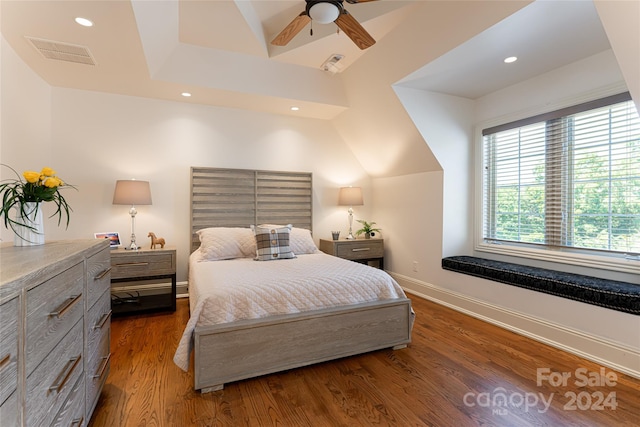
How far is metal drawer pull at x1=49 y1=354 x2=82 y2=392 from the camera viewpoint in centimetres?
106

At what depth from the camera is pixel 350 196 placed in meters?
4.46

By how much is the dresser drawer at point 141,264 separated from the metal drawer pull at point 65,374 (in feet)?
6.55

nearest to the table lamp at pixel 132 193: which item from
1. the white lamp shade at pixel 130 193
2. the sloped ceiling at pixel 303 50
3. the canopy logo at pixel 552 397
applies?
the white lamp shade at pixel 130 193

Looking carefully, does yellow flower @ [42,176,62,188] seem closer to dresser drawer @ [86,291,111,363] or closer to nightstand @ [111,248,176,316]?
dresser drawer @ [86,291,111,363]

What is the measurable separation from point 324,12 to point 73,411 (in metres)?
2.49

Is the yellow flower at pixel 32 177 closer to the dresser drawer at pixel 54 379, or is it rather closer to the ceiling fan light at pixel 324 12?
the dresser drawer at pixel 54 379

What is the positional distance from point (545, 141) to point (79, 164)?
5.18 metres

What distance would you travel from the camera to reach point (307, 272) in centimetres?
249

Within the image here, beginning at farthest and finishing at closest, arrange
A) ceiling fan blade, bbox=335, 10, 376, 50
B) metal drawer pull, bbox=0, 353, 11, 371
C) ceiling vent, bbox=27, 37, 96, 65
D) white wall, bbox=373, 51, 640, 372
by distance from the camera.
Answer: white wall, bbox=373, 51, 640, 372 < ceiling vent, bbox=27, 37, 96, 65 < ceiling fan blade, bbox=335, 10, 376, 50 < metal drawer pull, bbox=0, 353, 11, 371

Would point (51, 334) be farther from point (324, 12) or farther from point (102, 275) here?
point (324, 12)

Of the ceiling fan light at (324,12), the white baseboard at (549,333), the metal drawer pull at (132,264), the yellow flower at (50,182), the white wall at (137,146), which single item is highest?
the ceiling fan light at (324,12)

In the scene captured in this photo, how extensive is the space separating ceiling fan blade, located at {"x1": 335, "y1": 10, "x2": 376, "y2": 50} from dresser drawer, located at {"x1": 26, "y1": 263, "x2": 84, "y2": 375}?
7.05 feet

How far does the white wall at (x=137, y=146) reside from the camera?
10.3ft

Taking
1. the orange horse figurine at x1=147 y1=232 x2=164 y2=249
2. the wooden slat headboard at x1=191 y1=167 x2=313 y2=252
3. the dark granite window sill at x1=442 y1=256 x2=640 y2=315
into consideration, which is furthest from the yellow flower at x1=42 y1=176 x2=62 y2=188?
the dark granite window sill at x1=442 y1=256 x2=640 y2=315
